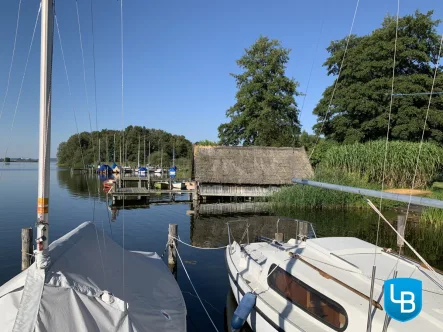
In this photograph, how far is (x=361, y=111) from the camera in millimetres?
35344

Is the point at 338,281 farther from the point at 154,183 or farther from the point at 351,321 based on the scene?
the point at 154,183

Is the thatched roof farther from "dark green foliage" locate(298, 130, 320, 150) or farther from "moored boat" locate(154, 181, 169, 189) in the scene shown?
"dark green foliage" locate(298, 130, 320, 150)

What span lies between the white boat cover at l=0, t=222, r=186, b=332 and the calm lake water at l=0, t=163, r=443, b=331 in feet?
4.55

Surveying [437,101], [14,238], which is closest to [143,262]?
[14,238]

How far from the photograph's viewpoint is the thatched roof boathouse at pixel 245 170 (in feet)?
92.4

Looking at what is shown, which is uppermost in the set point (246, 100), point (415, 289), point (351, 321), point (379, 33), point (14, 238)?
point (379, 33)

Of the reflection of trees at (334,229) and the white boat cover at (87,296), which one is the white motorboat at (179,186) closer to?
the reflection of trees at (334,229)

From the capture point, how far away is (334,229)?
1800 cm

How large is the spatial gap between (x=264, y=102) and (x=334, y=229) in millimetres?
26605

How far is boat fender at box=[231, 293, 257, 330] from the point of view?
6625 millimetres

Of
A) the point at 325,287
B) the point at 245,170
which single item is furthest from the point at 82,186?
the point at 325,287

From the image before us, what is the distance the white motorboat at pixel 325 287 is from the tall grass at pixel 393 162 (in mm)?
19835

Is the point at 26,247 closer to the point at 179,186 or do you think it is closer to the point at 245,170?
the point at 245,170

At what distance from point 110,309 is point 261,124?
38.3m
